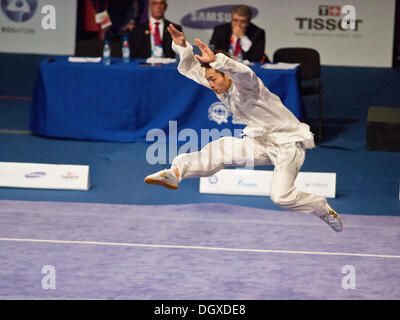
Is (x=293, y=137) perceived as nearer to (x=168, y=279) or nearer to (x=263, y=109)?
(x=263, y=109)

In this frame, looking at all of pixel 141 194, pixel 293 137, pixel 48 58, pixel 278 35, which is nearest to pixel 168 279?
pixel 293 137

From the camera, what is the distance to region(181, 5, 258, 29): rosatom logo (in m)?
15.2

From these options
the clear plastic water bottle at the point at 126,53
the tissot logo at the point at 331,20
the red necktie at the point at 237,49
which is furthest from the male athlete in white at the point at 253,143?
the tissot logo at the point at 331,20

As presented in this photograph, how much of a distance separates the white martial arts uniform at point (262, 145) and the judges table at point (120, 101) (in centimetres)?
396

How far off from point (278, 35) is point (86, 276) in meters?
10.2

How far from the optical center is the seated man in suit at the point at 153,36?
1034 cm

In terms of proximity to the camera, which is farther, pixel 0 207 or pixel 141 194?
pixel 141 194

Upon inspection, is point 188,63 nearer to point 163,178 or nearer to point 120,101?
point 163,178

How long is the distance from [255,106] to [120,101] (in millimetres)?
4768

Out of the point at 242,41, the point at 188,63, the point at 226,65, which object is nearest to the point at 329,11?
the point at 242,41

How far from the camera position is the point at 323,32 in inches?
595

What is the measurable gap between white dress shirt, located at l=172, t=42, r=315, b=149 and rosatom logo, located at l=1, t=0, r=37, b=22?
10.7m

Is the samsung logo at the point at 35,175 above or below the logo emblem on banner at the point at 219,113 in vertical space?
below

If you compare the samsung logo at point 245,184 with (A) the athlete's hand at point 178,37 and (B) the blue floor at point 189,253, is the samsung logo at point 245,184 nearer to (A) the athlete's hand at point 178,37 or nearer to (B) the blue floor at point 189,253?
(B) the blue floor at point 189,253
